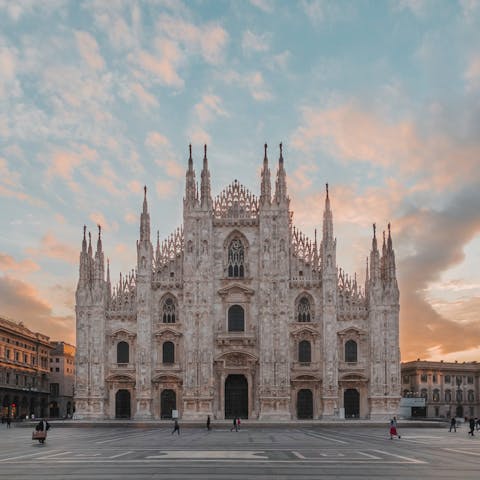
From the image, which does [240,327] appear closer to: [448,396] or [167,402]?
[167,402]

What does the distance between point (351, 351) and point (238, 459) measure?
43.6 meters

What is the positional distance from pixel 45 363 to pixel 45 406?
6011 mm

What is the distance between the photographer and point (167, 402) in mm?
70188

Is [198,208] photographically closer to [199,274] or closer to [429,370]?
[199,274]

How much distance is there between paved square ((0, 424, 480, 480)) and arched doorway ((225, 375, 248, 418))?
30.5m

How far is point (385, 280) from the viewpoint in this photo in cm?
7075

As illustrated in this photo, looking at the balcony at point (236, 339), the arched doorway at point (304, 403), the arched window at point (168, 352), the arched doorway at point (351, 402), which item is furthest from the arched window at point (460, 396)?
the arched window at point (168, 352)

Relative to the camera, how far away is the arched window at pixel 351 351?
69750 millimetres

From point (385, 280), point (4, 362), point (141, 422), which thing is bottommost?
point (141, 422)

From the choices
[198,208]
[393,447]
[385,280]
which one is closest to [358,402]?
[385,280]

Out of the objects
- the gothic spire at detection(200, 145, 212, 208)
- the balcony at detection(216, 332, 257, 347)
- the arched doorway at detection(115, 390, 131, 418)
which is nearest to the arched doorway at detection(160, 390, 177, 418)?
the arched doorway at detection(115, 390, 131, 418)

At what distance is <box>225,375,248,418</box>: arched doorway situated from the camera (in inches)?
2751

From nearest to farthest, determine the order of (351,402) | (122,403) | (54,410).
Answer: (351,402) → (122,403) → (54,410)

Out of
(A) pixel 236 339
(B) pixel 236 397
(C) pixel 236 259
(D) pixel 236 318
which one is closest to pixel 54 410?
(B) pixel 236 397
